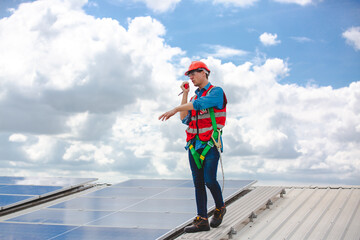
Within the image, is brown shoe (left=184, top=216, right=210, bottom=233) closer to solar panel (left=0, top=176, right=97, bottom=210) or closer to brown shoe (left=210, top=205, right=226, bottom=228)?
brown shoe (left=210, top=205, right=226, bottom=228)

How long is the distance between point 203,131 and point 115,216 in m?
2.28

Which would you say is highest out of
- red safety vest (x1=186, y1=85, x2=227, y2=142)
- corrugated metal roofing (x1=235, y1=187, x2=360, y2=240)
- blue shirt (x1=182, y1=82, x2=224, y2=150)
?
blue shirt (x1=182, y1=82, x2=224, y2=150)

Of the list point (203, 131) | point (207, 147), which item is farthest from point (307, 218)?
point (203, 131)

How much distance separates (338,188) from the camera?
1034 cm

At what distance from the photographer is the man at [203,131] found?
5.63 meters

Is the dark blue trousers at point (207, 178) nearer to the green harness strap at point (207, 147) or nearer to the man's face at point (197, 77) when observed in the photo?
the green harness strap at point (207, 147)

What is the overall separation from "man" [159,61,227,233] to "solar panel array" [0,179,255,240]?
575 mm

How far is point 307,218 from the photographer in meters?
7.39

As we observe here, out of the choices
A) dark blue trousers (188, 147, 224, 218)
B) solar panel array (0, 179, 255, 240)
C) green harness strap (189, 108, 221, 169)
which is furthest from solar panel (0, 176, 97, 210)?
green harness strap (189, 108, 221, 169)

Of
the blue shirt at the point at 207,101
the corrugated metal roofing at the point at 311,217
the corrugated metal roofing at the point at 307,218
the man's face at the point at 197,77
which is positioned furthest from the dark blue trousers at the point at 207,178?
the man's face at the point at 197,77

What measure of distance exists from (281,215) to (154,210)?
227cm

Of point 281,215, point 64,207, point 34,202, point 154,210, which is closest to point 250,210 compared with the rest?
point 281,215

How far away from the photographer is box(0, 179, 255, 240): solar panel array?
5938 millimetres

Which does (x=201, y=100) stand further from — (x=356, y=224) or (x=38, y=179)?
(x=38, y=179)
